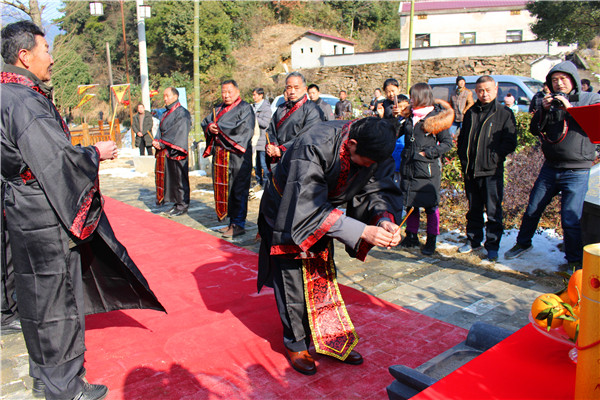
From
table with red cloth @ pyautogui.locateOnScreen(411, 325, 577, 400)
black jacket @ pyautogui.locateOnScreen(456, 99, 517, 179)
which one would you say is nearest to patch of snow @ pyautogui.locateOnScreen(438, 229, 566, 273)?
black jacket @ pyautogui.locateOnScreen(456, 99, 517, 179)

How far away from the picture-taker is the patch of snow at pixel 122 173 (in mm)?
11168

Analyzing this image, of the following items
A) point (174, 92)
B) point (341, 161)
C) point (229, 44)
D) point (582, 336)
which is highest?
point (229, 44)

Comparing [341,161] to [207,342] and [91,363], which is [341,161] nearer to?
[207,342]

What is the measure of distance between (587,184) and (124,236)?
197 inches

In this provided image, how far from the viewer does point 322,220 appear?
2.44m

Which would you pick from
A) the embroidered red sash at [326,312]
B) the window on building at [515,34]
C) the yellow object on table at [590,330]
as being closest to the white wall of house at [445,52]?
the window on building at [515,34]

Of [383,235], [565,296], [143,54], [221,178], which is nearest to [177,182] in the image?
[221,178]

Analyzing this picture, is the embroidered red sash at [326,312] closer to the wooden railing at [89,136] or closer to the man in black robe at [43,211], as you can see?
the man in black robe at [43,211]

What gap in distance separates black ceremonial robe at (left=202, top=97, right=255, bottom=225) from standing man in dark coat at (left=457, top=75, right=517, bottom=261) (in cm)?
259

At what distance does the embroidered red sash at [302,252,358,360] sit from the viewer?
2.76 m

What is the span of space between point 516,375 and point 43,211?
229cm

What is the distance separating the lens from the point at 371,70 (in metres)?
26.6

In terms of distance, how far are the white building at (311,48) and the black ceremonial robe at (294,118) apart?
2669 cm

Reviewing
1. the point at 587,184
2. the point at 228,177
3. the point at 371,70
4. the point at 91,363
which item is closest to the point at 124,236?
the point at 228,177
